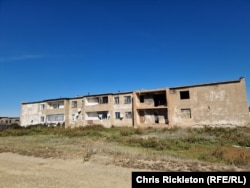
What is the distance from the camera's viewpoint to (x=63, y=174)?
36.8ft

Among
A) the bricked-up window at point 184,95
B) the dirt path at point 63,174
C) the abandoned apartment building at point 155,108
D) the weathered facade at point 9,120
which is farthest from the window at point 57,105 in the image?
the dirt path at point 63,174

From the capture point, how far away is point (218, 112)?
120 ft

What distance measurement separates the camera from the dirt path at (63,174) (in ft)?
31.0

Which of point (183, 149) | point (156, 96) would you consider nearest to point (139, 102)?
point (156, 96)

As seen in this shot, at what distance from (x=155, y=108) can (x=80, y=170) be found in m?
31.9

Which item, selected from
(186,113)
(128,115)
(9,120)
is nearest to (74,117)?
(128,115)

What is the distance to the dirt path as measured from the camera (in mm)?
9461

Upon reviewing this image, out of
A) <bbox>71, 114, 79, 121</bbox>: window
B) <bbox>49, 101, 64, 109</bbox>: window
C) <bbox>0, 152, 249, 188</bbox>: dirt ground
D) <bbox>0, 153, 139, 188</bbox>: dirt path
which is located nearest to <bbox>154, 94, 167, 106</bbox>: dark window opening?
<bbox>71, 114, 79, 121</bbox>: window

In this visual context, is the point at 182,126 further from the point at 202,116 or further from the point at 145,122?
the point at 145,122

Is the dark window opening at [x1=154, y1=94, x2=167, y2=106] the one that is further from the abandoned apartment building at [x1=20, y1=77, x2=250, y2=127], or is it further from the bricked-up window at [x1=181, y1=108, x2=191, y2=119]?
the bricked-up window at [x1=181, y1=108, x2=191, y2=119]

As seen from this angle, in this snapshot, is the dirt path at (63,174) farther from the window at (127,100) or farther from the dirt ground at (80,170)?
the window at (127,100)

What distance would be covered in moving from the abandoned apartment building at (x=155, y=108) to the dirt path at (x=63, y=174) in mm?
26692

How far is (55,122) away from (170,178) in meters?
52.3

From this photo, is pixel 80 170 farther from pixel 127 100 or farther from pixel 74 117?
pixel 74 117
